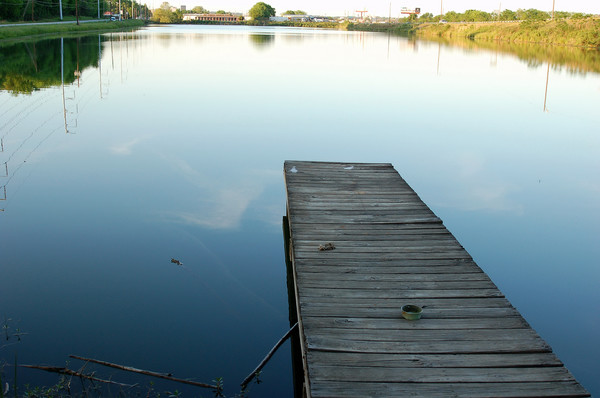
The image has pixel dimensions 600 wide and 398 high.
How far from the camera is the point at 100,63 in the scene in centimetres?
2444

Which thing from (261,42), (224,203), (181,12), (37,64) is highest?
(181,12)

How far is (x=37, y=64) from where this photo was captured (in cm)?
2158

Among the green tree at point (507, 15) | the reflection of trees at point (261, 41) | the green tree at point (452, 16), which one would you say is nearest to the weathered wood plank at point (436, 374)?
the reflection of trees at point (261, 41)

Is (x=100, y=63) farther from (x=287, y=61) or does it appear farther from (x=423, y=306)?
(x=423, y=306)

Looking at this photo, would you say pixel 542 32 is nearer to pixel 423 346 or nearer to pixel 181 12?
pixel 423 346

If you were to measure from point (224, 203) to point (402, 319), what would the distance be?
4.25m

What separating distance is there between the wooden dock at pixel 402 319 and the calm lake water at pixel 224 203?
639 mm

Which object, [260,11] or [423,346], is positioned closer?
[423,346]

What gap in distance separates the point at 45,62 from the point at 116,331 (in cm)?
2057

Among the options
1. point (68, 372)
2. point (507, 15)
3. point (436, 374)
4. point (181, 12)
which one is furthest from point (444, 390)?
point (181, 12)

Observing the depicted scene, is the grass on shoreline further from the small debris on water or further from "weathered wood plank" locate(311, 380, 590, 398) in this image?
"weathered wood plank" locate(311, 380, 590, 398)

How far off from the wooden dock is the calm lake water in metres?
0.64

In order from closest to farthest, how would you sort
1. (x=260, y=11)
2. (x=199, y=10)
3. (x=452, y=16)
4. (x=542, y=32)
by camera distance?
1. (x=542, y=32)
2. (x=452, y=16)
3. (x=260, y=11)
4. (x=199, y=10)

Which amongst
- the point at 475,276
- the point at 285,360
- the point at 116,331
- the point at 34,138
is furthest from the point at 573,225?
the point at 34,138
